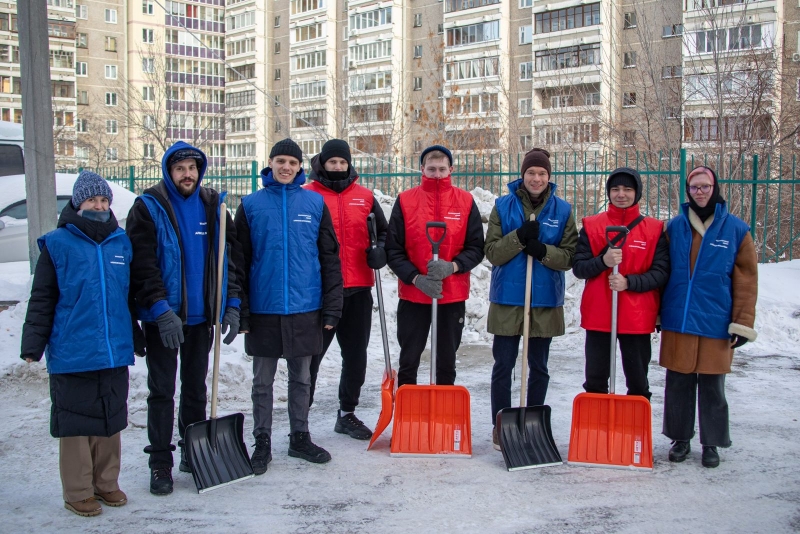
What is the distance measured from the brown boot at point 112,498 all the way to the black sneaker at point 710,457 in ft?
10.9

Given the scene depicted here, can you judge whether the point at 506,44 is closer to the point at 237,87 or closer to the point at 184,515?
the point at 237,87

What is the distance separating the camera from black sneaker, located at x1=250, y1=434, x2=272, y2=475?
4.02 metres

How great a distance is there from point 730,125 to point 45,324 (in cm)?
1481

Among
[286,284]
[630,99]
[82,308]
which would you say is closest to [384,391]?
[286,284]

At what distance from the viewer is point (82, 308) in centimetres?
339

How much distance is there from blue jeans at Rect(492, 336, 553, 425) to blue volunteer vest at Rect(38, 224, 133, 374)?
2.31 meters

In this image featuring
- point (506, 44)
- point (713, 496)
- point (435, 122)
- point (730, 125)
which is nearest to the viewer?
point (713, 496)

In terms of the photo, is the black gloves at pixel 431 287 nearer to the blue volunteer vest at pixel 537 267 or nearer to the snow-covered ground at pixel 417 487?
the blue volunteer vest at pixel 537 267

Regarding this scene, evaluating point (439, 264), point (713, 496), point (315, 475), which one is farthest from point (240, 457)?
point (713, 496)

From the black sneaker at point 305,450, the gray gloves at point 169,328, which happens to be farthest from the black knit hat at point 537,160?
the gray gloves at point 169,328

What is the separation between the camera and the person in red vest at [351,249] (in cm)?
455

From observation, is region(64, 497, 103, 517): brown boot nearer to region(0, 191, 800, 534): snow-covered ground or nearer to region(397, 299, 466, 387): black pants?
region(0, 191, 800, 534): snow-covered ground

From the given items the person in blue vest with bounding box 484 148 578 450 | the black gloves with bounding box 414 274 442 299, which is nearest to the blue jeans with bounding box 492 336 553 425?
the person in blue vest with bounding box 484 148 578 450

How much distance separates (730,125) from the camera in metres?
14.8
